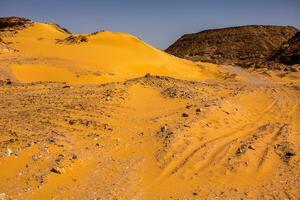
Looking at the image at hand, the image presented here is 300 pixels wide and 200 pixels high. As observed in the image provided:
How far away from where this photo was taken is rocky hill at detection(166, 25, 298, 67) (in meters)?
42.3

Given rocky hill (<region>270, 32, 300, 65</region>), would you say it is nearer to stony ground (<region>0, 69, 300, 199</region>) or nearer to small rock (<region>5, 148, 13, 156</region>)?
stony ground (<region>0, 69, 300, 199</region>)

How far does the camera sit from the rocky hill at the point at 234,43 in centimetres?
4228

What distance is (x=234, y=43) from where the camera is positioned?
45219 millimetres

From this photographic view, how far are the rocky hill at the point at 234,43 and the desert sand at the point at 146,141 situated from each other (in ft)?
95.2

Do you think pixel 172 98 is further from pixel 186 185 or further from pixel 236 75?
pixel 236 75

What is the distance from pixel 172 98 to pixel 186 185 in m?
4.26

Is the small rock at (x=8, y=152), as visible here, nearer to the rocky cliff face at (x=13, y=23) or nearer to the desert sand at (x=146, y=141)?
the desert sand at (x=146, y=141)

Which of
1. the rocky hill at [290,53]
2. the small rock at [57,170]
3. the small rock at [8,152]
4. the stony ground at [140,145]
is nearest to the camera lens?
the stony ground at [140,145]

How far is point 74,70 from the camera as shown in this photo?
15359 mm

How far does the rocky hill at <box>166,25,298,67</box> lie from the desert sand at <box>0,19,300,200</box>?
2901 centimetres

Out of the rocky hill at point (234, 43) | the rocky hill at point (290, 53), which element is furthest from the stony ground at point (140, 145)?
the rocky hill at point (234, 43)

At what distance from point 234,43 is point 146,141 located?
38617mm

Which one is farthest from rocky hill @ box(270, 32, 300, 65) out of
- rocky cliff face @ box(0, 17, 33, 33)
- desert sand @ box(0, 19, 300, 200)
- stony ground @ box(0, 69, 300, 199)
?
stony ground @ box(0, 69, 300, 199)

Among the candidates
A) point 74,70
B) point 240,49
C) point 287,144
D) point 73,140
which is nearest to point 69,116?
point 73,140
